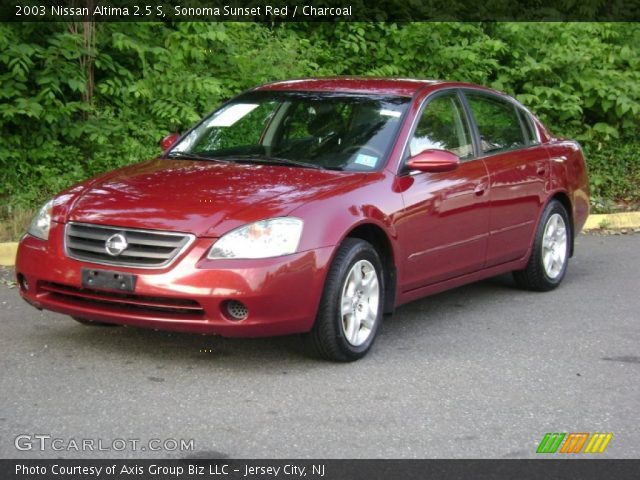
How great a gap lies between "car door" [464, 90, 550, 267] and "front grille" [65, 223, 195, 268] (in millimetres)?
2624

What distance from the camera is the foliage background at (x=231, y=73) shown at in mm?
11133

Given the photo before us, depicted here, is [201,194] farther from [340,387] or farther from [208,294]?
[340,387]

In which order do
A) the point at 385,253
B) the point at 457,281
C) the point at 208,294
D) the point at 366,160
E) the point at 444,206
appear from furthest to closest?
the point at 457,281, the point at 444,206, the point at 366,160, the point at 385,253, the point at 208,294

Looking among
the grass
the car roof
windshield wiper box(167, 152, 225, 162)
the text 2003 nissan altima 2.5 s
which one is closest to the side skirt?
the text 2003 nissan altima 2.5 s

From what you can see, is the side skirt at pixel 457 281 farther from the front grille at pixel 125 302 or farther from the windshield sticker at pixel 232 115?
the windshield sticker at pixel 232 115

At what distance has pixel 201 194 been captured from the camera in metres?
6.25

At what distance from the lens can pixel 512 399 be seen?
5.71 metres

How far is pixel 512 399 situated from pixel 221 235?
1711mm

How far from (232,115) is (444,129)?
1445 millimetres

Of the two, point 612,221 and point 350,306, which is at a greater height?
point 350,306

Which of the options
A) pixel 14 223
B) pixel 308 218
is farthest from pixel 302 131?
pixel 14 223

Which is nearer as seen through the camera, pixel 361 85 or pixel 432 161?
pixel 432 161

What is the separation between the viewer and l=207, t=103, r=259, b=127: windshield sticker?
7652mm
